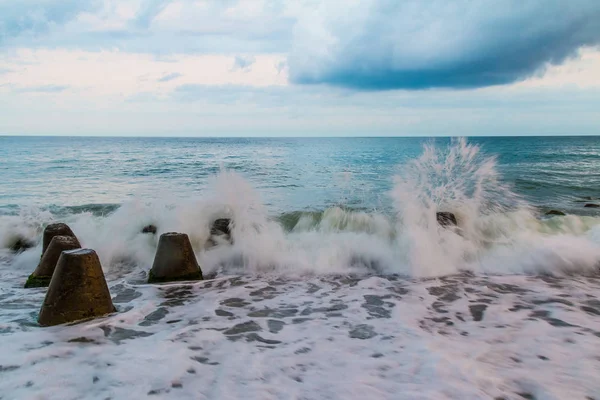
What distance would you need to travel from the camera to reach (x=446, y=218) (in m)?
8.91

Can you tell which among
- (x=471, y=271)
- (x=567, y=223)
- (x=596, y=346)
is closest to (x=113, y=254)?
(x=471, y=271)

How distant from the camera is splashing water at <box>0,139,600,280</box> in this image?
7.80 m

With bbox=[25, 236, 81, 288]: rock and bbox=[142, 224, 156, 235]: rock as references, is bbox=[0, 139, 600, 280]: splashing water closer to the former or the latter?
bbox=[142, 224, 156, 235]: rock

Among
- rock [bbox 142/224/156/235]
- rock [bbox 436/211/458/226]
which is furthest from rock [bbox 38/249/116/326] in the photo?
rock [bbox 436/211/458/226]

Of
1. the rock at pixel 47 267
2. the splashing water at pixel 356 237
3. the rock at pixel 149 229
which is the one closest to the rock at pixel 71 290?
the rock at pixel 47 267

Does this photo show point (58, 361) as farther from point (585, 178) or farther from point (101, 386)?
point (585, 178)

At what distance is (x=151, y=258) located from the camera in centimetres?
823

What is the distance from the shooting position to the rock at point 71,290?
4.81 metres

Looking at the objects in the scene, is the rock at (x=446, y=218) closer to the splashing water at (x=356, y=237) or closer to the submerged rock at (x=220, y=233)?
the splashing water at (x=356, y=237)

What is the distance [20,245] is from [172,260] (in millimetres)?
4759

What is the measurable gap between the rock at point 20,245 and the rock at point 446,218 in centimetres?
872

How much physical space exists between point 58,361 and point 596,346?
17.5 feet

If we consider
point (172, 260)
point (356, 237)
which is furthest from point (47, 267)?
point (356, 237)

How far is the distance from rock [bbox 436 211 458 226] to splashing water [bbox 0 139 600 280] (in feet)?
0.39
